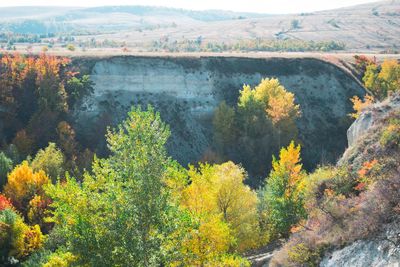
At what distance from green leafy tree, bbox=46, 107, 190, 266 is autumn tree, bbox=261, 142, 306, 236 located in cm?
1969

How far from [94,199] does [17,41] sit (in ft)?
602

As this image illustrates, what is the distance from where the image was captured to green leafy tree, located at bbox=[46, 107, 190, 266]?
19.5m

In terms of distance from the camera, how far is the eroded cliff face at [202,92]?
7475cm

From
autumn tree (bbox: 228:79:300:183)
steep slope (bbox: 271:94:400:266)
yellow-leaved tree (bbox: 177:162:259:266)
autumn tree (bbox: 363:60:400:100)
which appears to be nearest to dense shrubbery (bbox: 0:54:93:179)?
autumn tree (bbox: 228:79:300:183)

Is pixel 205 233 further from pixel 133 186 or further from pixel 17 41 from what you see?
pixel 17 41

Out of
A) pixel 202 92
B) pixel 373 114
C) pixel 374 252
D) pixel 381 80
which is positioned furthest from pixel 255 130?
pixel 374 252

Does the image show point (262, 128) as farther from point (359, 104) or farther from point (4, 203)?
point (4, 203)

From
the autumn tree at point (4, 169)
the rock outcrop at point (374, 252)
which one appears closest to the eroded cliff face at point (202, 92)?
the autumn tree at point (4, 169)

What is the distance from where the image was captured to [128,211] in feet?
64.6

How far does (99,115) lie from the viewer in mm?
74125

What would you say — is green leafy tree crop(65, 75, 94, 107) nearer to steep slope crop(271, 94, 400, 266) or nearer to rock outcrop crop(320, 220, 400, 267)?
steep slope crop(271, 94, 400, 266)

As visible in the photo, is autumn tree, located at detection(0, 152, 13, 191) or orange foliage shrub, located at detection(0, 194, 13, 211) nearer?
orange foliage shrub, located at detection(0, 194, 13, 211)

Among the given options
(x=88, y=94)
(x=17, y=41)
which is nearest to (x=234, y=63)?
(x=88, y=94)

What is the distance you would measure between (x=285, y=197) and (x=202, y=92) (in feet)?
148
